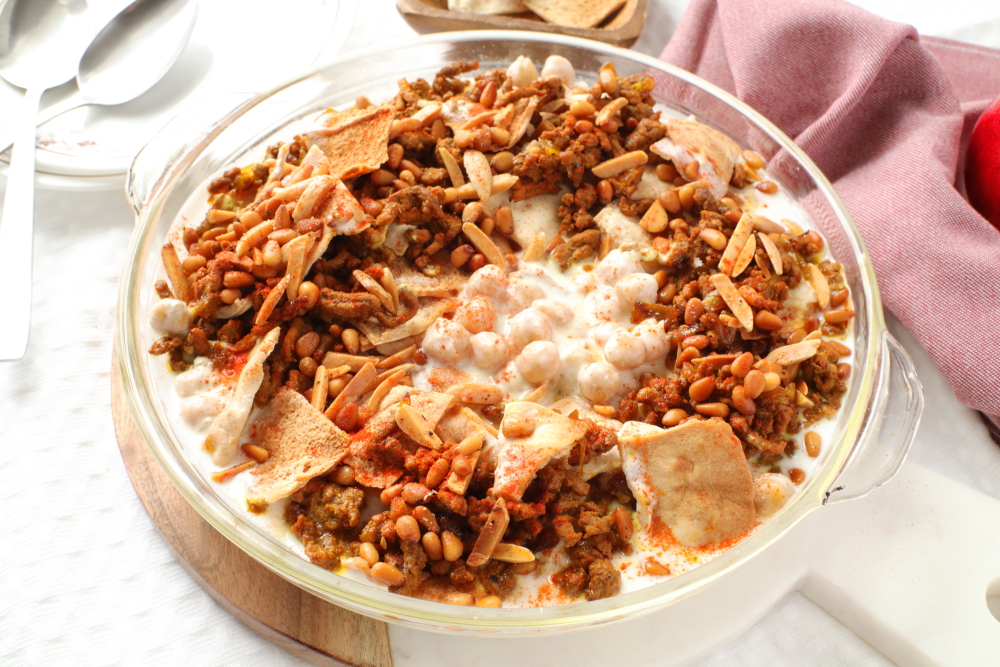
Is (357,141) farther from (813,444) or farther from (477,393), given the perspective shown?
(813,444)

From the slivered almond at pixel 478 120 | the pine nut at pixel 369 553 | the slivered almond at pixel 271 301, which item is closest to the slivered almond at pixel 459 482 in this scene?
the pine nut at pixel 369 553

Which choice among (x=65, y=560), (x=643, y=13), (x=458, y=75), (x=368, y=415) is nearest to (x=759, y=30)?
(x=643, y=13)

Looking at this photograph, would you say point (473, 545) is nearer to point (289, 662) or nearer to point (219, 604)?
point (289, 662)

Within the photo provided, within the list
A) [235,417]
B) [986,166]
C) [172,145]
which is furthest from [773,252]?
[172,145]

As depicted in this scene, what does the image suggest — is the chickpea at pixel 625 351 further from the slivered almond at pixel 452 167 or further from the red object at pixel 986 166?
the red object at pixel 986 166

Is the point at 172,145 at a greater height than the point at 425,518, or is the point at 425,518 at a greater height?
the point at 172,145
